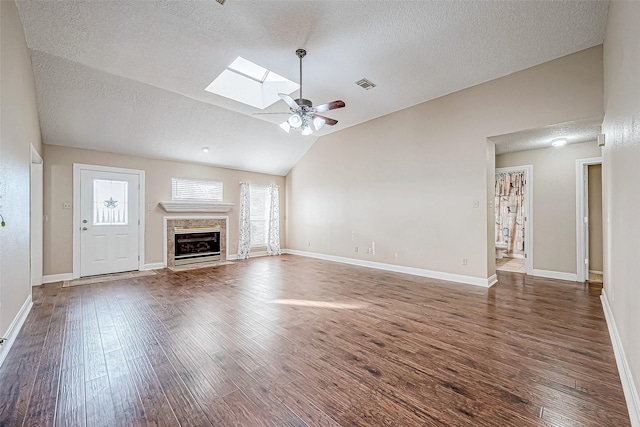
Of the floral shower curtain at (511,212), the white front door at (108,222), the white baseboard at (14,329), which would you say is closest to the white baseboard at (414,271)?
the floral shower curtain at (511,212)

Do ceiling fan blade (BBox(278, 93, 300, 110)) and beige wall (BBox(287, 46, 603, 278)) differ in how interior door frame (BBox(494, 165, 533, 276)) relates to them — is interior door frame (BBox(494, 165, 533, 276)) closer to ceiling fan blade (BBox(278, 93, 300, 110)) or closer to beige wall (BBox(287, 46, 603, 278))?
beige wall (BBox(287, 46, 603, 278))

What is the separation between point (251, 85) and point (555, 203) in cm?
602

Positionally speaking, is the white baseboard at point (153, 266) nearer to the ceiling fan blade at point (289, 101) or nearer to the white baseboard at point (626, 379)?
the ceiling fan blade at point (289, 101)

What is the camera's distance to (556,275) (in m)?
4.93

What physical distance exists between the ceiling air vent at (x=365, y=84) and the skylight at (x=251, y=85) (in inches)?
41.1

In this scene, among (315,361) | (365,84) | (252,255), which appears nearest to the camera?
(315,361)

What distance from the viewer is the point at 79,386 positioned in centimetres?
189

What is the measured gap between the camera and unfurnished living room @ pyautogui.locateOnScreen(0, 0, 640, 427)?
1842mm

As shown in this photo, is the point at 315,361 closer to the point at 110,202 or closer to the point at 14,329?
the point at 14,329

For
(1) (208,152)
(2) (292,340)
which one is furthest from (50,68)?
(2) (292,340)

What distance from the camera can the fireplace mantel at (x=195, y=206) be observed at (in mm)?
6211

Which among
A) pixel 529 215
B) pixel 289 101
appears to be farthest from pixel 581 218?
pixel 289 101

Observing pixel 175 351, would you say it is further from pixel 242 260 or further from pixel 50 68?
pixel 242 260

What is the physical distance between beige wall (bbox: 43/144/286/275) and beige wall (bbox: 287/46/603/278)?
2561 millimetres
